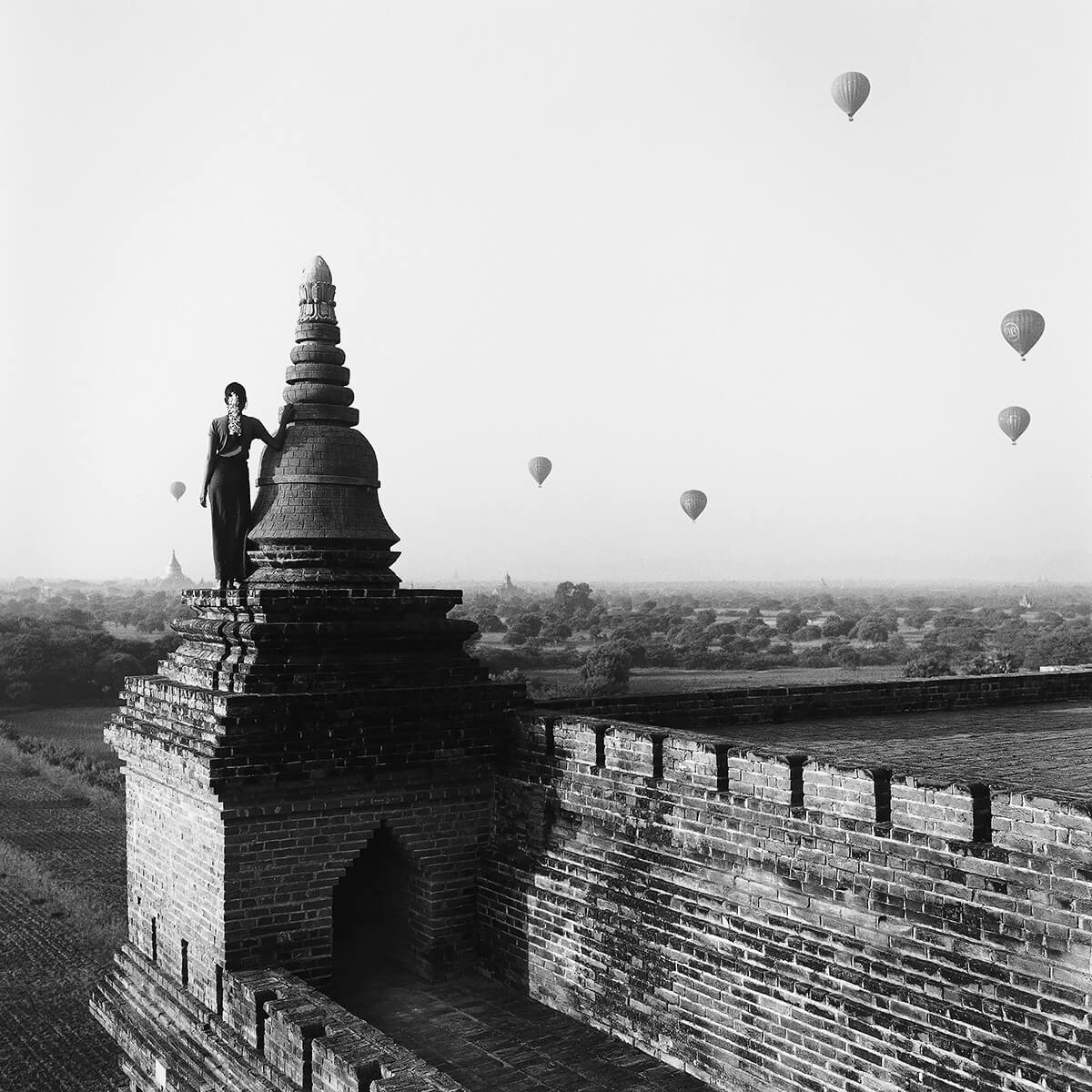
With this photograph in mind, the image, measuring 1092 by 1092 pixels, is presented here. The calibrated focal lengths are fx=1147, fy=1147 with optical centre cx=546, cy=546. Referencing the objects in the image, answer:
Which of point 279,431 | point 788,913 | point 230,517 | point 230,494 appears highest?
point 279,431

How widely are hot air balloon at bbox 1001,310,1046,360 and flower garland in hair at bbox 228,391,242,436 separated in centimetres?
3643

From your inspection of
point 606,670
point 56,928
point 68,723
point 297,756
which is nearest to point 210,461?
point 297,756

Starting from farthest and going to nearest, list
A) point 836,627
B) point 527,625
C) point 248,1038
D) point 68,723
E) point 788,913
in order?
1. point 836,627
2. point 527,625
3. point 68,723
4. point 248,1038
5. point 788,913

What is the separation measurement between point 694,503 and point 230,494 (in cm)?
6631

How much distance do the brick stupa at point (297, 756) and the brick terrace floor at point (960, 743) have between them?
251 centimetres

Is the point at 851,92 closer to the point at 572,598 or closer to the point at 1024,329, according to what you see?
the point at 1024,329

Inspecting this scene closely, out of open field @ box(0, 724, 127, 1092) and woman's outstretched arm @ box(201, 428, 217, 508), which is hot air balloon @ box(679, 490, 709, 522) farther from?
woman's outstretched arm @ box(201, 428, 217, 508)

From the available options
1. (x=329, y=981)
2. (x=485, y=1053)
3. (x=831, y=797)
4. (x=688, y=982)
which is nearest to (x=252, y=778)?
(x=329, y=981)

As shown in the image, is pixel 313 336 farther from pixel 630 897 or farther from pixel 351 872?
pixel 630 897

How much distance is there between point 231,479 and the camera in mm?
11211

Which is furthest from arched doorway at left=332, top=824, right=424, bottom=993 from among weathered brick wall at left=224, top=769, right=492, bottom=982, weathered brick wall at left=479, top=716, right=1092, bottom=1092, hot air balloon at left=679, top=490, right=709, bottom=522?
hot air balloon at left=679, top=490, right=709, bottom=522

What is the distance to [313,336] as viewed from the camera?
11531mm

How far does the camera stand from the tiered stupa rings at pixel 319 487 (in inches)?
425

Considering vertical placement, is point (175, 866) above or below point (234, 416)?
below
